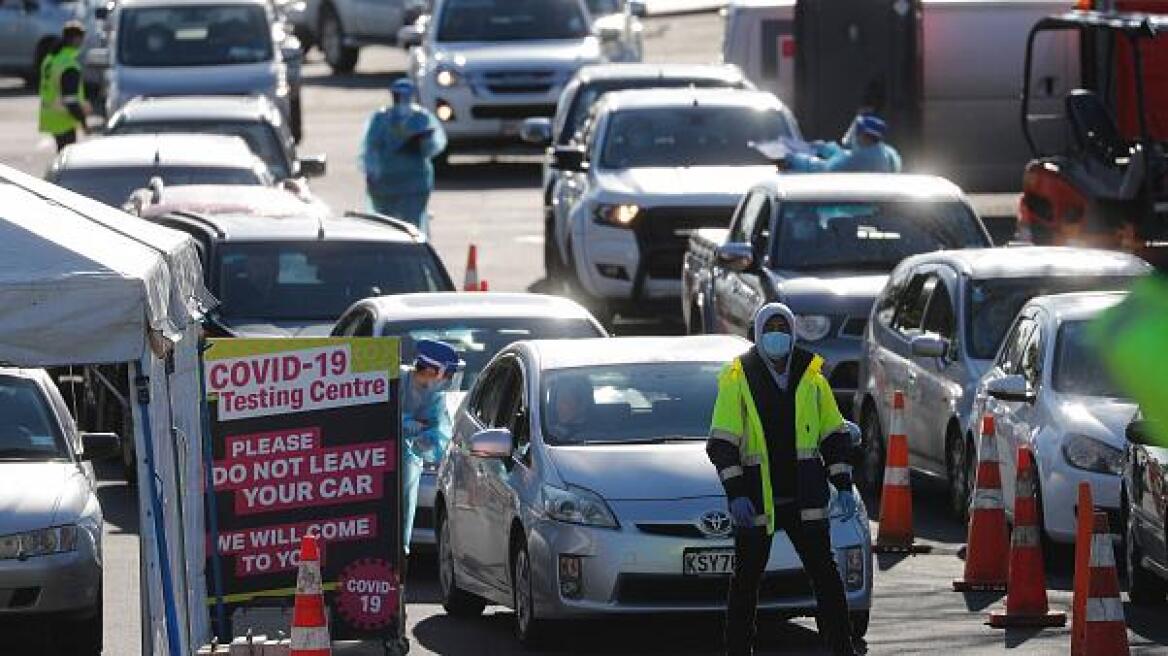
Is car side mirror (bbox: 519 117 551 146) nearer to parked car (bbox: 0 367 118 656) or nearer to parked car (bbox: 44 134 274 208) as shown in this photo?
parked car (bbox: 44 134 274 208)

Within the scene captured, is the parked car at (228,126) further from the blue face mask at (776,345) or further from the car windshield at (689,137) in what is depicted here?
the blue face mask at (776,345)

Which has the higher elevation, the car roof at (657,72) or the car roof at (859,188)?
the car roof at (859,188)

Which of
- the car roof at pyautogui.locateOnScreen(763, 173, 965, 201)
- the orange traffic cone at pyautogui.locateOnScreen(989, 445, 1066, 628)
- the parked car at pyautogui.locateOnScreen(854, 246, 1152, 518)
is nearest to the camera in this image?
the orange traffic cone at pyautogui.locateOnScreen(989, 445, 1066, 628)

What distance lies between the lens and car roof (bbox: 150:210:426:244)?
20281mm

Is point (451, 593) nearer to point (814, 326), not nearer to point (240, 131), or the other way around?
point (814, 326)

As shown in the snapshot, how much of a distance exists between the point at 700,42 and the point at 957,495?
3411cm

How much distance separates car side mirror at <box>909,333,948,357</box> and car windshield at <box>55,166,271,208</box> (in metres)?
7.50

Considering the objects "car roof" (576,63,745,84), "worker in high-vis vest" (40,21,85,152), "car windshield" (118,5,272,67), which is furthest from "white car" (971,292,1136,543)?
"worker in high-vis vest" (40,21,85,152)

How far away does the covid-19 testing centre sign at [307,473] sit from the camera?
44.4ft

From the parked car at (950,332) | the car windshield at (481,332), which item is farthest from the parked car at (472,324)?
the parked car at (950,332)

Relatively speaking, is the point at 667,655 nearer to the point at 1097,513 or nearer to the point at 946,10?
the point at 1097,513

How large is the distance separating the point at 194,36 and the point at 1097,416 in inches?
753

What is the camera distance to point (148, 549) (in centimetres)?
1116

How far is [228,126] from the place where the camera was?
28000 mm
